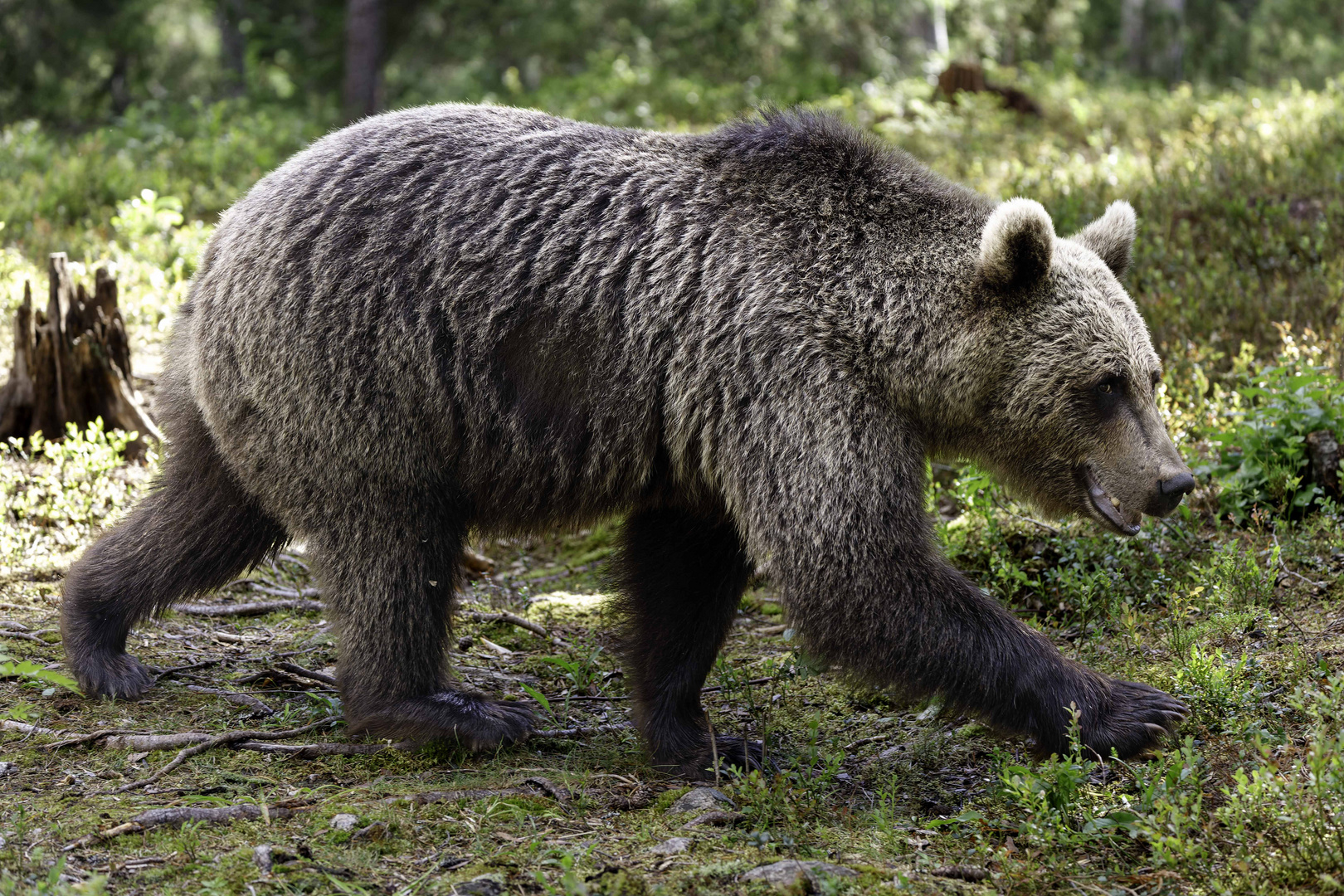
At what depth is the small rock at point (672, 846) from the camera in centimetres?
383

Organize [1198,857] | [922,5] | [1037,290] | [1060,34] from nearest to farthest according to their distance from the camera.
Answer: [1198,857] < [1037,290] < [922,5] < [1060,34]

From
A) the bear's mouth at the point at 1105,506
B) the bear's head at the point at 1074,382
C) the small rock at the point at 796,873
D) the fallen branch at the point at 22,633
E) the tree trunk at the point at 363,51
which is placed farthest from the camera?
the tree trunk at the point at 363,51

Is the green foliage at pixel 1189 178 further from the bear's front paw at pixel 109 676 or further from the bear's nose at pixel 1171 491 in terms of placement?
the bear's front paw at pixel 109 676

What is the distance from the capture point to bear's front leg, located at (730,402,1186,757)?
169 inches

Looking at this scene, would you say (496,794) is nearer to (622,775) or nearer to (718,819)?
(622,775)

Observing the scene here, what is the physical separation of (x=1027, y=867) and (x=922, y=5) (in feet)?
52.8

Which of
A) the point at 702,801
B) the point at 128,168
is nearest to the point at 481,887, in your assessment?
the point at 702,801

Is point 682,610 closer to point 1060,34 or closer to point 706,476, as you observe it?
point 706,476

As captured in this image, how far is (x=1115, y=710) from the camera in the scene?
4355 millimetres

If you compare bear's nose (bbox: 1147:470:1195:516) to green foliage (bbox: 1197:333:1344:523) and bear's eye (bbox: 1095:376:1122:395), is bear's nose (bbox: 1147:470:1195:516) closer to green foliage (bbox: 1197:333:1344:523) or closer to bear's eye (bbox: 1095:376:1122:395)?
bear's eye (bbox: 1095:376:1122:395)

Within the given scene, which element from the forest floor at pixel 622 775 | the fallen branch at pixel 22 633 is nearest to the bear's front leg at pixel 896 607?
the forest floor at pixel 622 775

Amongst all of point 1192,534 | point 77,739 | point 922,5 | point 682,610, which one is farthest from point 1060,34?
point 77,739

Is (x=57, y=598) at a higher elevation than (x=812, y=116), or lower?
lower

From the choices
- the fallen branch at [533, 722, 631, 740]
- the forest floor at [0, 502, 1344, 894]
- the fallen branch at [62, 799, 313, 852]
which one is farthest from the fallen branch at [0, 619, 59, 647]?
the fallen branch at [533, 722, 631, 740]
